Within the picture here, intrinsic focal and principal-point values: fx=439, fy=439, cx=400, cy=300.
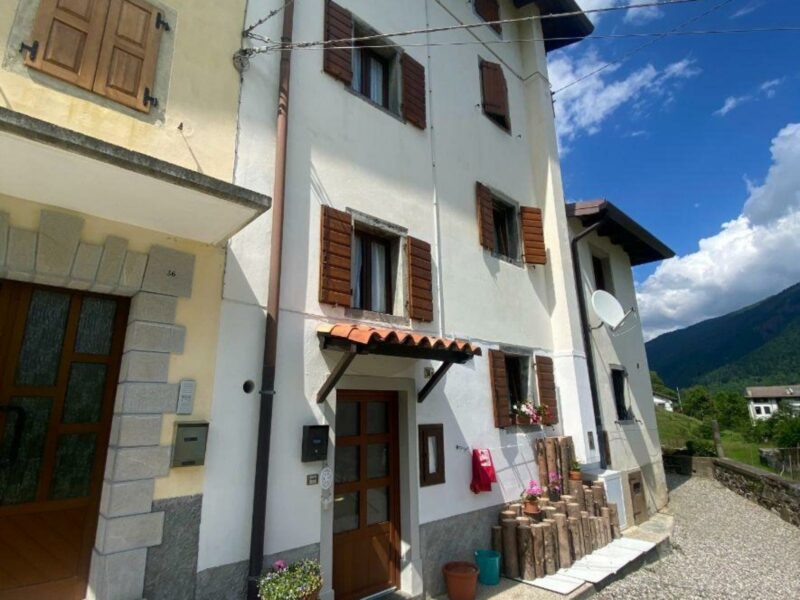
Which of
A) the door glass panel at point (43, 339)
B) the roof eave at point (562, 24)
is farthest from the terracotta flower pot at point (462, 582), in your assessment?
the roof eave at point (562, 24)

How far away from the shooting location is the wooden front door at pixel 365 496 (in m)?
5.28

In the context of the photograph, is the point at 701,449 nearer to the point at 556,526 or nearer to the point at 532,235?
the point at 532,235

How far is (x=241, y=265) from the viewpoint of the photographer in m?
4.66

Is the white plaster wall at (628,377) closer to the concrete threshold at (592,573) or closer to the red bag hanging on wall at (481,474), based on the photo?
the concrete threshold at (592,573)

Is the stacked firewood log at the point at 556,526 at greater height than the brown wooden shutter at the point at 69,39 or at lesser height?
lesser

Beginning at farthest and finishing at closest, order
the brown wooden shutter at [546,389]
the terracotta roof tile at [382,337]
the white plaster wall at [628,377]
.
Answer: the white plaster wall at [628,377], the brown wooden shutter at [546,389], the terracotta roof tile at [382,337]

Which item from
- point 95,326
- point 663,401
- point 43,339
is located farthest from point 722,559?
point 663,401

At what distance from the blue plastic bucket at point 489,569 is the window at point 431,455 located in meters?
1.24

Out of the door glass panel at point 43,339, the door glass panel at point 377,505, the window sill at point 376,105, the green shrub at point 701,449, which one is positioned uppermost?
the window sill at point 376,105

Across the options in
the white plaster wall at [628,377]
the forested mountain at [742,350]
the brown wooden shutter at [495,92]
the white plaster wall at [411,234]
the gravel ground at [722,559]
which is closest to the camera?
the white plaster wall at [411,234]

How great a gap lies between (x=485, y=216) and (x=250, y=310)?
5092mm

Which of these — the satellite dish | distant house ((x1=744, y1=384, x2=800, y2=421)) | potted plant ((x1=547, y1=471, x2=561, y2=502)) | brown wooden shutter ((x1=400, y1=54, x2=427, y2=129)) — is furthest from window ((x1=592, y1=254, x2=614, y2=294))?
distant house ((x1=744, y1=384, x2=800, y2=421))

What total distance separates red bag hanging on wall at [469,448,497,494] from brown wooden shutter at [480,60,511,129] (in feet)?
22.7

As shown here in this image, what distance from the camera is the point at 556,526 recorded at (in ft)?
22.0
